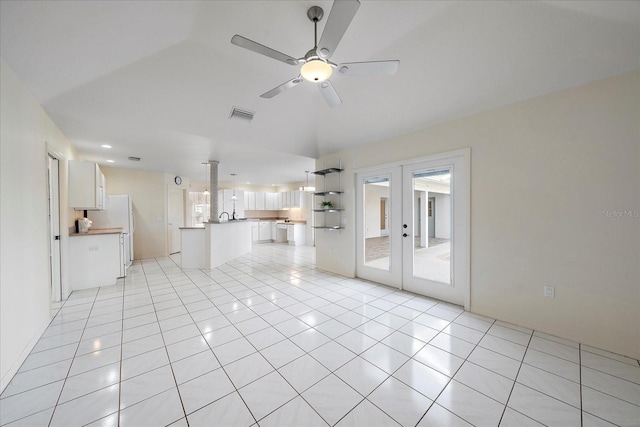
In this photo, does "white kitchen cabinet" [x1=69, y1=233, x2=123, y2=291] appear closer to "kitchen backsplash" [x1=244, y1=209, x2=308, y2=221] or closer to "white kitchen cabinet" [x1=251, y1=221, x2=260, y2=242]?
"white kitchen cabinet" [x1=251, y1=221, x2=260, y2=242]

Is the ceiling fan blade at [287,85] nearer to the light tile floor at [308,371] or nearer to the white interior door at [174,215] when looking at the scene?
the light tile floor at [308,371]

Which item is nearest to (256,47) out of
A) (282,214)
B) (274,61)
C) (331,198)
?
(274,61)

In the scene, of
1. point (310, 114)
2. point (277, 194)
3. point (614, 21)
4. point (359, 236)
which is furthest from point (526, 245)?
point (277, 194)

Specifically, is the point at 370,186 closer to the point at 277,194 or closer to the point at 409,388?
the point at 409,388

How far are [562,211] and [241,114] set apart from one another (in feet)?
13.8

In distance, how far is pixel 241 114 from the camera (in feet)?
11.9

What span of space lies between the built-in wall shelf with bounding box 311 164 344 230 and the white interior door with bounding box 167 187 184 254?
4859mm

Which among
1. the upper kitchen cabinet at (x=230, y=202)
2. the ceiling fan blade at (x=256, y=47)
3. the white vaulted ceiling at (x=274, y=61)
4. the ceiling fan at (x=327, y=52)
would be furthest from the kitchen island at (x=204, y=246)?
the ceiling fan blade at (x=256, y=47)

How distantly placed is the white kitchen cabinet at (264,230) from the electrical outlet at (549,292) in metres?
9.10

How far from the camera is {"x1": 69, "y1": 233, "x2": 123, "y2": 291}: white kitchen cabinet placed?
164 inches

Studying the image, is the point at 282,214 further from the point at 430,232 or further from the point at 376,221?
the point at 430,232

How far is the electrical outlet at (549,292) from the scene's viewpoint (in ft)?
8.50

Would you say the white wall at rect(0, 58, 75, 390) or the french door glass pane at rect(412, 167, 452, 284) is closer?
the white wall at rect(0, 58, 75, 390)

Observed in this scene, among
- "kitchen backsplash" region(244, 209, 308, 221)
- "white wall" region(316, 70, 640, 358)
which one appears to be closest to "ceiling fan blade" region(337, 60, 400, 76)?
"white wall" region(316, 70, 640, 358)
